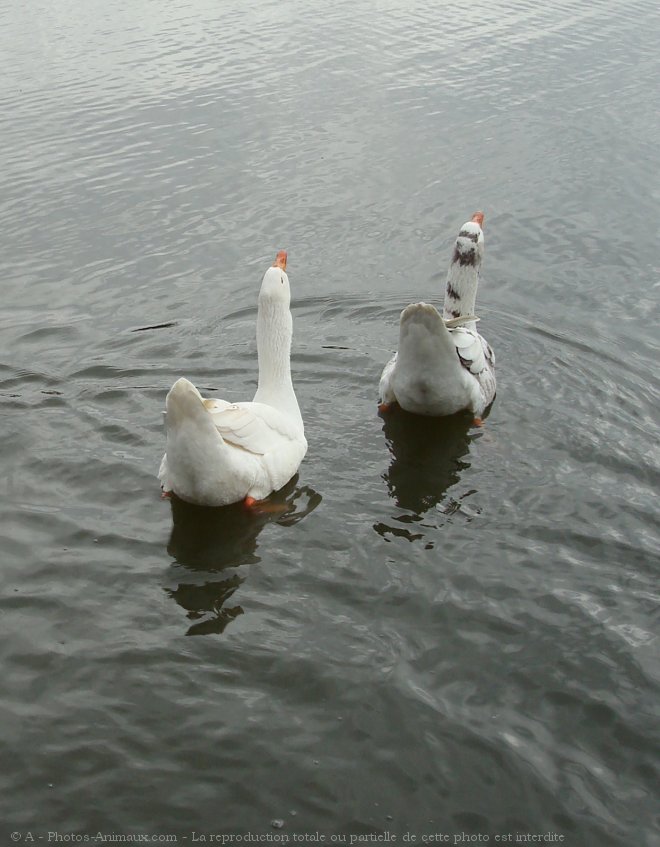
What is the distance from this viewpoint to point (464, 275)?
30.7 ft

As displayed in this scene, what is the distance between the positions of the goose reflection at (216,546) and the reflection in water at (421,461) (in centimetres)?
70

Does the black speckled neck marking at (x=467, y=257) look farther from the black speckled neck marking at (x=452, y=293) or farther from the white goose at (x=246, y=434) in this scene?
the white goose at (x=246, y=434)

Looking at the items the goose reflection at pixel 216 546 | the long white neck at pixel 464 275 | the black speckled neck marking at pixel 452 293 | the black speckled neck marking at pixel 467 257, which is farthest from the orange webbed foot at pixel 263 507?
the black speckled neck marking at pixel 467 257

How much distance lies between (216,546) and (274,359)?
1800 mm

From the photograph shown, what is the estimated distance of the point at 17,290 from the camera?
10.7 metres

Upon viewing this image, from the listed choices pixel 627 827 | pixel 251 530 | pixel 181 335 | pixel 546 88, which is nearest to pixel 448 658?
pixel 627 827

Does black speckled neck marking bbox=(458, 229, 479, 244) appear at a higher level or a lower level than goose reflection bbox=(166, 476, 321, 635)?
higher

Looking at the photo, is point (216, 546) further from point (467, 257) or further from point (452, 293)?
point (467, 257)

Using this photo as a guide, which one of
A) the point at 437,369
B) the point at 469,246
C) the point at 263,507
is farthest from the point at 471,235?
the point at 263,507

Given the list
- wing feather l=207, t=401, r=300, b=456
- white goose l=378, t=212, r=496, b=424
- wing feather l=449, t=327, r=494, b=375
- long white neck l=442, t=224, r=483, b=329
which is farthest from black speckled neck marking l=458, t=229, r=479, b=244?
wing feather l=207, t=401, r=300, b=456

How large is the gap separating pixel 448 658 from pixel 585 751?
912 millimetres

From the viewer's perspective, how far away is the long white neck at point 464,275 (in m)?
9.29

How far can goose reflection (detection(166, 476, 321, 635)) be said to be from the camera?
5.93 m

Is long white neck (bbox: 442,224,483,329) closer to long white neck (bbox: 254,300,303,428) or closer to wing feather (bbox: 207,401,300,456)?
long white neck (bbox: 254,300,303,428)
